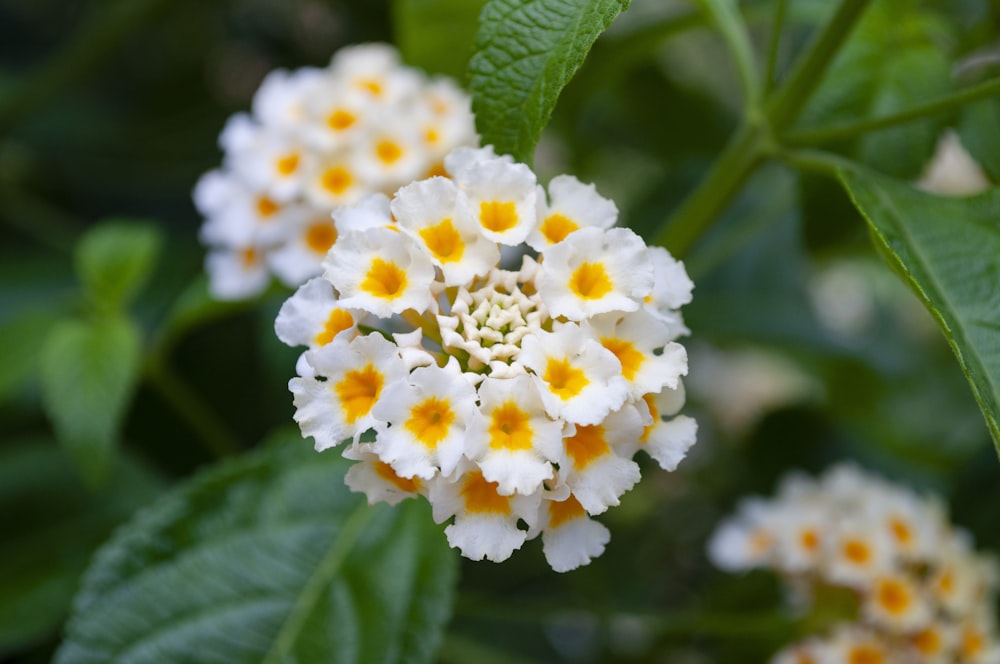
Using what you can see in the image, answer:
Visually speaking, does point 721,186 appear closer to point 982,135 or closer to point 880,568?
point 982,135

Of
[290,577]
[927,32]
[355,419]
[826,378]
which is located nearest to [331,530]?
[290,577]

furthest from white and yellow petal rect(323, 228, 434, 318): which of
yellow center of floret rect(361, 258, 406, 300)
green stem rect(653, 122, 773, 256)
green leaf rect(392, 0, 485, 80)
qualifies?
green leaf rect(392, 0, 485, 80)

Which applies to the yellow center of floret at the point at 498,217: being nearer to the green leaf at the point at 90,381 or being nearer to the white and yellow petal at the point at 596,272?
the white and yellow petal at the point at 596,272

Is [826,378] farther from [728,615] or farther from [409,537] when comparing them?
[409,537]

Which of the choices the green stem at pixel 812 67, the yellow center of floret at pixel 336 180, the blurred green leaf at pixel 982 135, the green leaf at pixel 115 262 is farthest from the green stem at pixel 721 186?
the green leaf at pixel 115 262

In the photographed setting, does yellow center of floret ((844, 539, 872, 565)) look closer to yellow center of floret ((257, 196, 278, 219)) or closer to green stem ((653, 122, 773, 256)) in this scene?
green stem ((653, 122, 773, 256))

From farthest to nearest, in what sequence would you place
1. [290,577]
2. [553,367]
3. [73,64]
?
[73,64] → [290,577] → [553,367]

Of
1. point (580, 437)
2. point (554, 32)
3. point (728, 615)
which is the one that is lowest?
point (728, 615)
